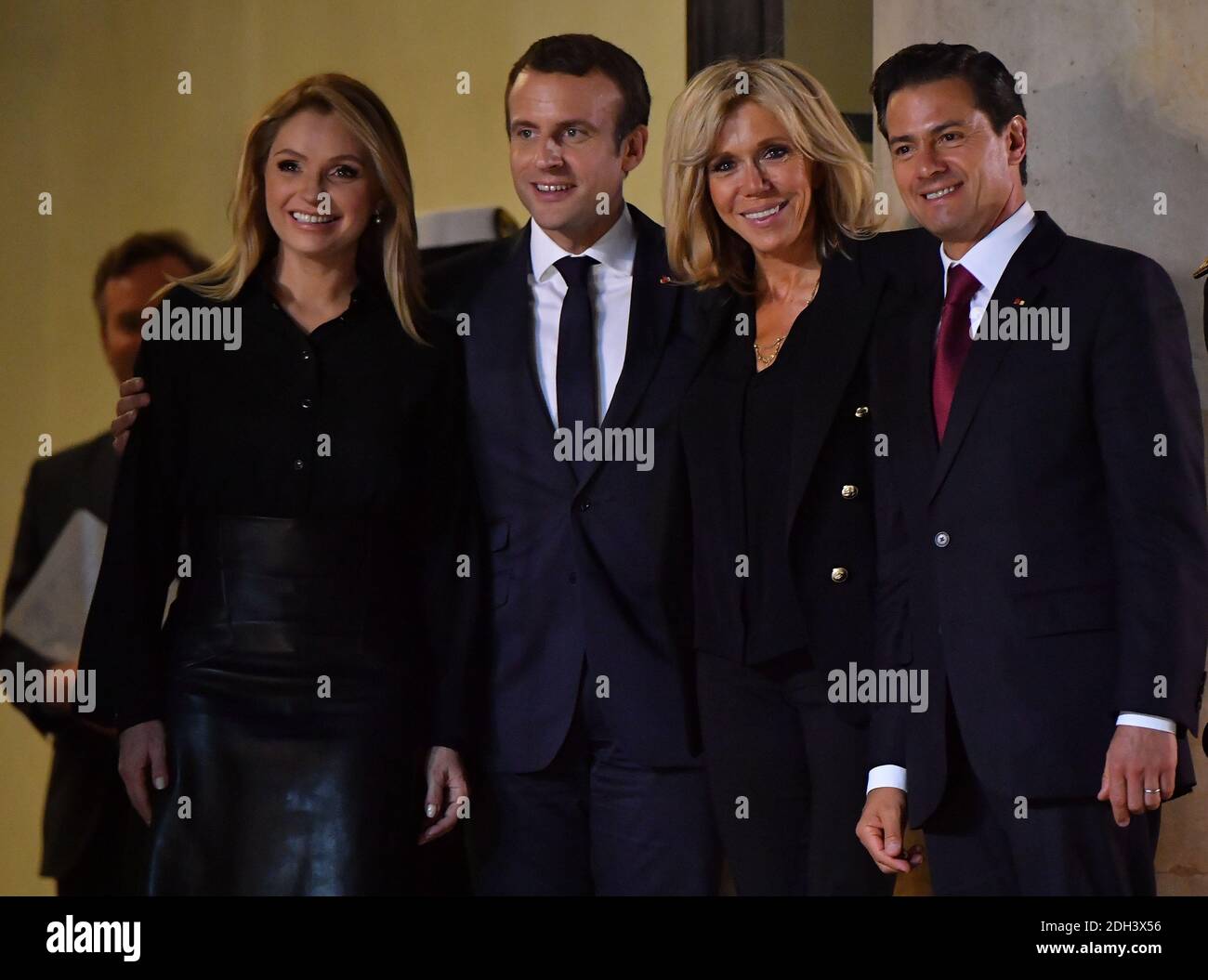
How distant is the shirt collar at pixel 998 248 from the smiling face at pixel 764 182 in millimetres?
301

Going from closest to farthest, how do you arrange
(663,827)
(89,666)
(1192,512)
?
(1192,512) → (663,827) → (89,666)

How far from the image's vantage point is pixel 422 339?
3016 mm

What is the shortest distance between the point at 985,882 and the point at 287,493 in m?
1.47

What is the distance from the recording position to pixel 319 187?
2965 mm

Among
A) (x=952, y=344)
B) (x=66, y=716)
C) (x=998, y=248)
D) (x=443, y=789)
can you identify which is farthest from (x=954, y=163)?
(x=66, y=716)

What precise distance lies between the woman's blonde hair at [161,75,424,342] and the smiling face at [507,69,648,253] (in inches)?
9.9

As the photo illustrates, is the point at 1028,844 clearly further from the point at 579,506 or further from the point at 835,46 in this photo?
the point at 835,46

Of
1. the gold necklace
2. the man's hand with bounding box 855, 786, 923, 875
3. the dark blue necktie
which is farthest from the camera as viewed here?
the dark blue necktie

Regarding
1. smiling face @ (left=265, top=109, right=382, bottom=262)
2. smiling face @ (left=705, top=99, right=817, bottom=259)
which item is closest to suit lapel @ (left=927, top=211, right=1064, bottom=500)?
smiling face @ (left=705, top=99, right=817, bottom=259)

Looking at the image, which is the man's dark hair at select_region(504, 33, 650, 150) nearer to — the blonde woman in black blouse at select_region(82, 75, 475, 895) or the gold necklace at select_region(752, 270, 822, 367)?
the blonde woman in black blouse at select_region(82, 75, 475, 895)

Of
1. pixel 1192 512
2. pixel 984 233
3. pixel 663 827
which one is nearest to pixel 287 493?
pixel 663 827

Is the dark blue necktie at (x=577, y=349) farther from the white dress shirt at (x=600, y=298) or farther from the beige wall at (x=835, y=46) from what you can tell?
the beige wall at (x=835, y=46)

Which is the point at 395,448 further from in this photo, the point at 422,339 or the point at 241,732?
the point at 241,732

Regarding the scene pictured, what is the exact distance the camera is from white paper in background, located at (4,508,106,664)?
3176 millimetres
